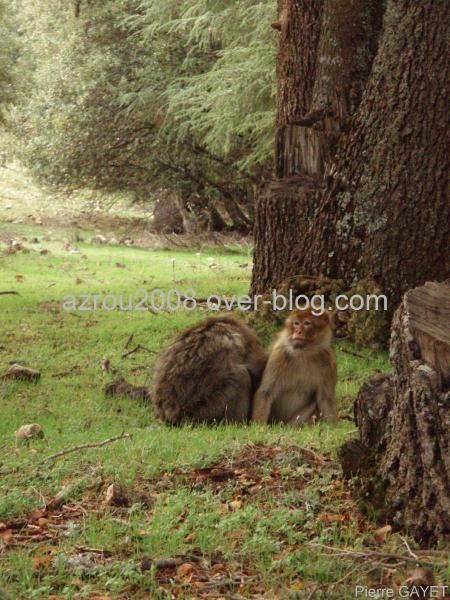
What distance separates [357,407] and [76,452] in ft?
6.85

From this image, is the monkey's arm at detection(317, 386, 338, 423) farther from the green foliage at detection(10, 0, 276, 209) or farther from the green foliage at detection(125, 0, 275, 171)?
the green foliage at detection(10, 0, 276, 209)

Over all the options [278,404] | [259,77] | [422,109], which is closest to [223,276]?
[259,77]

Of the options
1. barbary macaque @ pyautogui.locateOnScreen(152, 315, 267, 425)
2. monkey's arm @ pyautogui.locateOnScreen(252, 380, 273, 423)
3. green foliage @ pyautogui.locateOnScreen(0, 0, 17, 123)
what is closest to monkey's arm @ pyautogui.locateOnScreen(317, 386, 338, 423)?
monkey's arm @ pyautogui.locateOnScreen(252, 380, 273, 423)

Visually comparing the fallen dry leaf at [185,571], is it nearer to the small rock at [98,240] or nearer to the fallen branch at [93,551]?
the fallen branch at [93,551]

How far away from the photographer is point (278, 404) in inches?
320

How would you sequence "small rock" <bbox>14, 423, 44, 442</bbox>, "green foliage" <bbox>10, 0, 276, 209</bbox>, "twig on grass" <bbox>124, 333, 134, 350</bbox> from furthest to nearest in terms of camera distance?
"green foliage" <bbox>10, 0, 276, 209</bbox>, "twig on grass" <bbox>124, 333, 134, 350</bbox>, "small rock" <bbox>14, 423, 44, 442</bbox>

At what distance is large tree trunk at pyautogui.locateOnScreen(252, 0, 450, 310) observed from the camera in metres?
9.52

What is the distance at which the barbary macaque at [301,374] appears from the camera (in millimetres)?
7867

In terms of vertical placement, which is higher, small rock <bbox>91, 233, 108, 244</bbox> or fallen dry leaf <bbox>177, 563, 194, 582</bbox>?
fallen dry leaf <bbox>177, 563, 194, 582</bbox>

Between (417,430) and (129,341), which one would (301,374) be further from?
(129,341)

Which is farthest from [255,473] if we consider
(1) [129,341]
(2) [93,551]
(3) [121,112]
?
(3) [121,112]

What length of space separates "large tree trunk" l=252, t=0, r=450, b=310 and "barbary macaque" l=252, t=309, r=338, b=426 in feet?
6.66

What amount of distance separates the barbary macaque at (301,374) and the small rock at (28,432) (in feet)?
6.11

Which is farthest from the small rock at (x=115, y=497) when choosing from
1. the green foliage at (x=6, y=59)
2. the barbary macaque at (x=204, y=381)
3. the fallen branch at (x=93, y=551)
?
the green foliage at (x=6, y=59)
